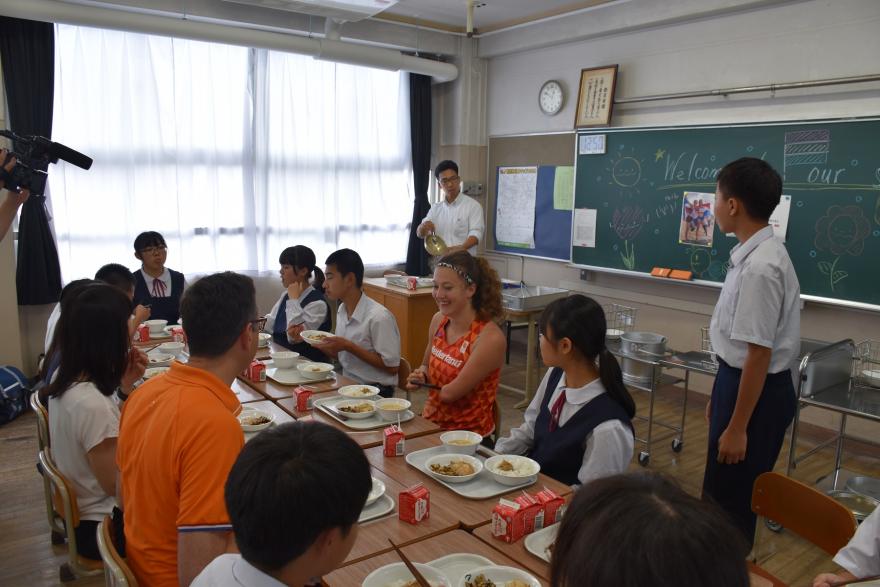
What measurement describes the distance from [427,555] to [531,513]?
0.99 feet

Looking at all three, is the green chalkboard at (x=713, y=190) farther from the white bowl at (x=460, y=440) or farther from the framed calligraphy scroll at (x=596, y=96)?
the white bowl at (x=460, y=440)

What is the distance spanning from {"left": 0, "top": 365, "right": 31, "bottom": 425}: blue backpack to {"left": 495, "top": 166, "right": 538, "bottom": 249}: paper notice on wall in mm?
4478

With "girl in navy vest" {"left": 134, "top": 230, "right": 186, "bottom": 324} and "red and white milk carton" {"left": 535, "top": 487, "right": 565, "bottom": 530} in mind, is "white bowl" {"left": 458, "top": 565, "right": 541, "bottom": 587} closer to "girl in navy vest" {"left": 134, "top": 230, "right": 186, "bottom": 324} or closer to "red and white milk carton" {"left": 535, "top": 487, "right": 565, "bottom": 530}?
"red and white milk carton" {"left": 535, "top": 487, "right": 565, "bottom": 530}

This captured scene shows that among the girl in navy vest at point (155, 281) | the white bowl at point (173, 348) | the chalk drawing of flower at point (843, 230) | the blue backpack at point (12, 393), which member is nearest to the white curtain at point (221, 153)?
the blue backpack at point (12, 393)

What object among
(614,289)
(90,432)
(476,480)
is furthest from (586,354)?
(614,289)

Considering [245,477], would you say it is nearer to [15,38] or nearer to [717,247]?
[717,247]

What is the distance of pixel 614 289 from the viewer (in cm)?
548

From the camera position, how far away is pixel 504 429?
4.42 metres

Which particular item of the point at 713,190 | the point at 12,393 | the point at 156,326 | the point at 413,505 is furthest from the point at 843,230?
the point at 12,393

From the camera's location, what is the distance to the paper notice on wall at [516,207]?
623 cm

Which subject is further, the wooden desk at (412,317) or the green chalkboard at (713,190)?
the wooden desk at (412,317)

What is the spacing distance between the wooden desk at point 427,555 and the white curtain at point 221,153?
4593 mm

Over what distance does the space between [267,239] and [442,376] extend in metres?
3.70

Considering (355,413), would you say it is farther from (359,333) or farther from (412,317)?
(412,317)
